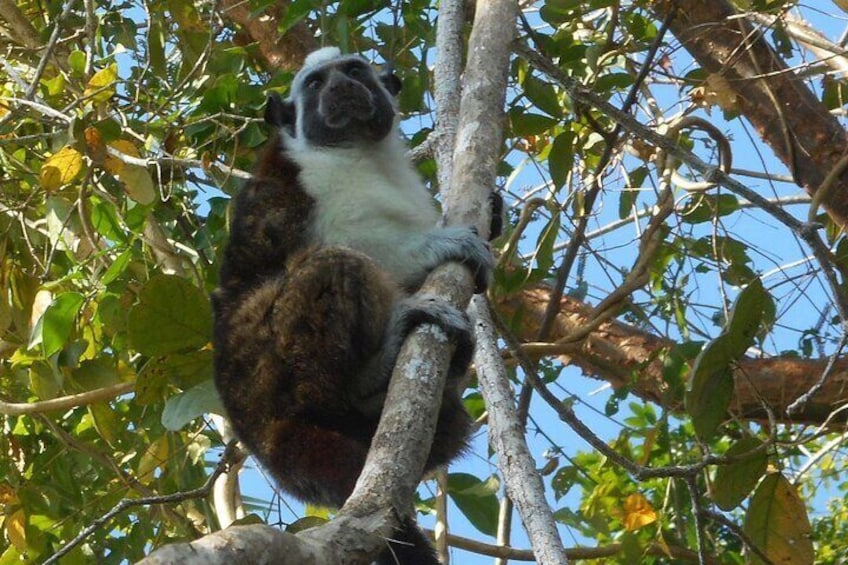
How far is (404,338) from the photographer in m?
4.41

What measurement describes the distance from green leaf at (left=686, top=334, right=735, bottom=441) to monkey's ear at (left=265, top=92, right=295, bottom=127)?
2.41m

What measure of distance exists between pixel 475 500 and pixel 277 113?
2.13 metres

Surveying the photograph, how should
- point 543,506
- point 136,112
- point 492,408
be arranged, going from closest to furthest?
point 543,506 → point 492,408 → point 136,112

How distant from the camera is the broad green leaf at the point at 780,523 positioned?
477cm

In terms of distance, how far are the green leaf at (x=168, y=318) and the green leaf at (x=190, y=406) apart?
0.72 ft

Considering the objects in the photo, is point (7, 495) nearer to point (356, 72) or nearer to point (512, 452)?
point (356, 72)

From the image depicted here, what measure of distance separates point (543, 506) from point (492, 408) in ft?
1.90

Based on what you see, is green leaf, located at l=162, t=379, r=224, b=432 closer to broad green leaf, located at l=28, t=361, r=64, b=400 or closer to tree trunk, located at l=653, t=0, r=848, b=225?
broad green leaf, located at l=28, t=361, r=64, b=400

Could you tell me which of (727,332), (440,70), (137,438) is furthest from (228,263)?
(727,332)

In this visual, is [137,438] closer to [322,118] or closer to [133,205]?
[133,205]

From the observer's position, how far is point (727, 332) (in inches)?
179

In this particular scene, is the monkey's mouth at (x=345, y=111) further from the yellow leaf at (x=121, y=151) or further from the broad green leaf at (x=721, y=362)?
the broad green leaf at (x=721, y=362)

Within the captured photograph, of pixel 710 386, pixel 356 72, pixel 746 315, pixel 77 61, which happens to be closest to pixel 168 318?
pixel 77 61

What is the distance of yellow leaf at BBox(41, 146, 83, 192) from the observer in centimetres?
532
